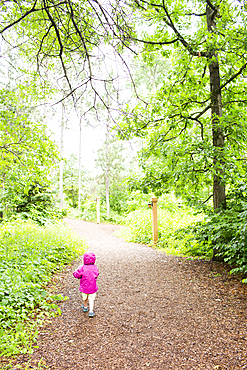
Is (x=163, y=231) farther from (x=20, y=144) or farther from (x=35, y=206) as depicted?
(x=20, y=144)

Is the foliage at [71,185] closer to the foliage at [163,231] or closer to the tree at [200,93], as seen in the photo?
the foliage at [163,231]

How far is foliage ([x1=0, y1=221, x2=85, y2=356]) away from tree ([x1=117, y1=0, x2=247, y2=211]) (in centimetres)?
296

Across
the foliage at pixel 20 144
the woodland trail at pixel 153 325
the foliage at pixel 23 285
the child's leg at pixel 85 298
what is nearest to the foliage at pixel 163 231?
the woodland trail at pixel 153 325

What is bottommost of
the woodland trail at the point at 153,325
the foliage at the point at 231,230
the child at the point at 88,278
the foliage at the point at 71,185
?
the woodland trail at the point at 153,325

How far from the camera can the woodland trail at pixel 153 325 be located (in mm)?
2484

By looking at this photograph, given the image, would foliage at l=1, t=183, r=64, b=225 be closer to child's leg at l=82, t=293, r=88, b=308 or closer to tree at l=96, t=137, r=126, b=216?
child's leg at l=82, t=293, r=88, b=308

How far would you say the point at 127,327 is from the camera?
3131 millimetres

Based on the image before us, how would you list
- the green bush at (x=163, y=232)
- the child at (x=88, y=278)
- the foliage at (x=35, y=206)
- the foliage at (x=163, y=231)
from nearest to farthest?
1. the child at (x=88, y=278)
2. the green bush at (x=163, y=232)
3. the foliage at (x=163, y=231)
4. the foliage at (x=35, y=206)

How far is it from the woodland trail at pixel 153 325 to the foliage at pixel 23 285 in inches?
8.0

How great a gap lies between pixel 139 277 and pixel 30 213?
504cm

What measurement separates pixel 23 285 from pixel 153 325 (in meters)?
1.89

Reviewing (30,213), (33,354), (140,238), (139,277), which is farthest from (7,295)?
(140,238)

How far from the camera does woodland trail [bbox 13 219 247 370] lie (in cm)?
248

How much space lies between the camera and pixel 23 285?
3.54m
